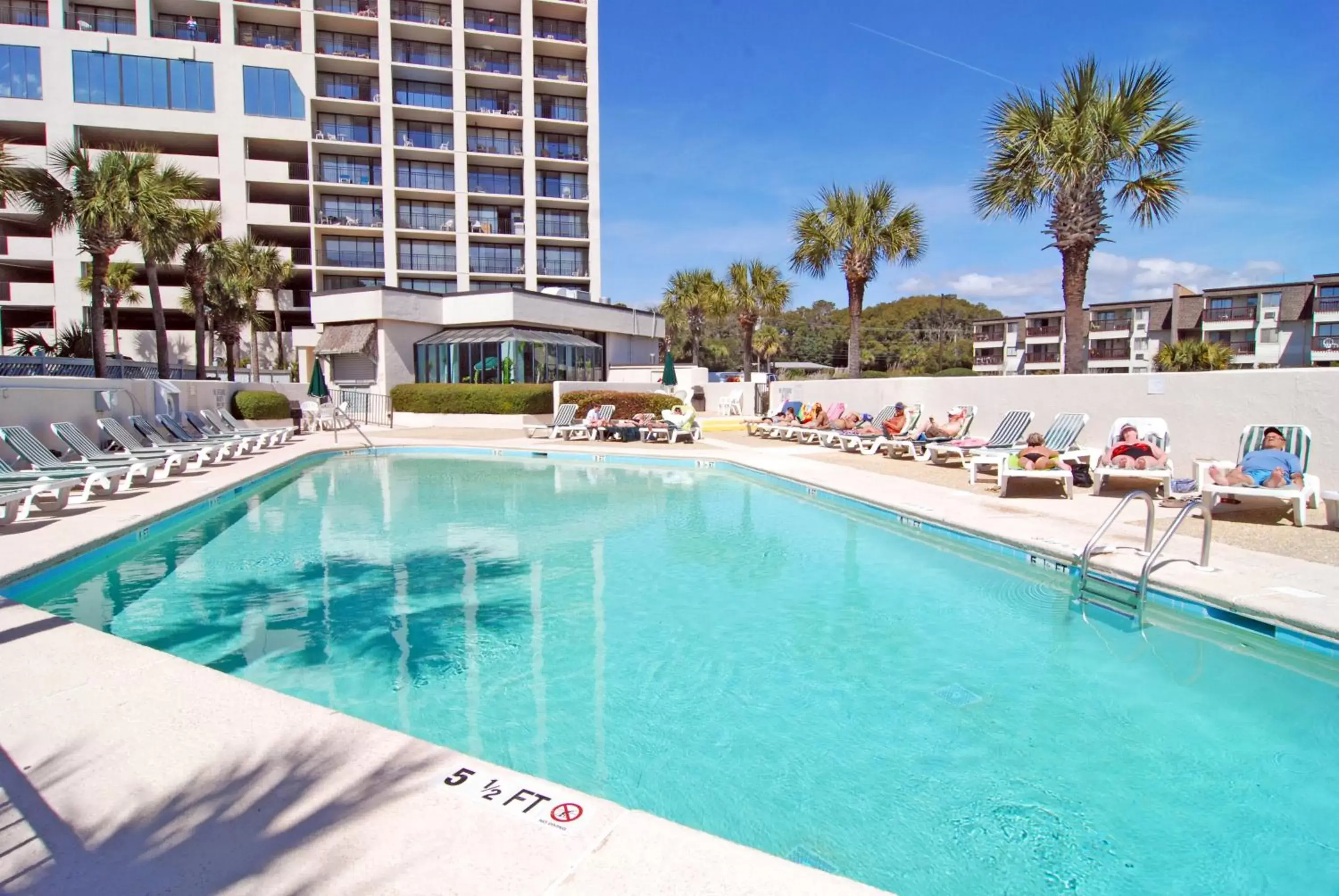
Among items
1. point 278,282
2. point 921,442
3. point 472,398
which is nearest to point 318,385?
point 472,398

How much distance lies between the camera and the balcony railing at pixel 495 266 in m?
40.3

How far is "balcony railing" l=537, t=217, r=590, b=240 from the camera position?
136 ft

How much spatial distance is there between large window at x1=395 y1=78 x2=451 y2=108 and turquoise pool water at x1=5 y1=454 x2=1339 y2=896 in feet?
123

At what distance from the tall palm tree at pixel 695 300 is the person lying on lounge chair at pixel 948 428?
1830cm

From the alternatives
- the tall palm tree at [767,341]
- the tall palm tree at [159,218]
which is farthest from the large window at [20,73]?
the tall palm tree at [767,341]

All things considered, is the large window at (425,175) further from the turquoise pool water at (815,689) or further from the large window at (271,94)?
the turquoise pool water at (815,689)

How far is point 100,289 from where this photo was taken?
1884cm

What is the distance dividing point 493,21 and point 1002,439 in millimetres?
40475

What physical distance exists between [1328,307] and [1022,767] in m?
59.7

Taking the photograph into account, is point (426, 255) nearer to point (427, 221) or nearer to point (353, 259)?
point (427, 221)

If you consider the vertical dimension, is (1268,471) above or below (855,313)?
below

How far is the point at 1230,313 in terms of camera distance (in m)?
50.8

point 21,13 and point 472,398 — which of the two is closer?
point 472,398

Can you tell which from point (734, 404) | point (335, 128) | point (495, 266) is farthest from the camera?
point (495, 266)
